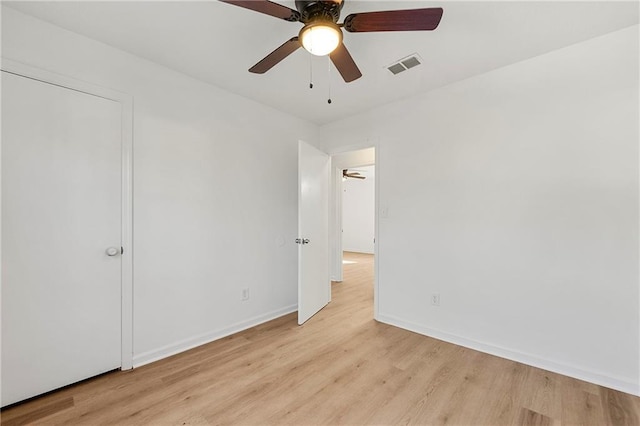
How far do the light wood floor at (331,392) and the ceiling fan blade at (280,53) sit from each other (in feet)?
7.34

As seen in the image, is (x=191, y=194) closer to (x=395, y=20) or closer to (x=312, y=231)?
(x=312, y=231)

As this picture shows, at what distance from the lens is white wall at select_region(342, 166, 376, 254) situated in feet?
29.5

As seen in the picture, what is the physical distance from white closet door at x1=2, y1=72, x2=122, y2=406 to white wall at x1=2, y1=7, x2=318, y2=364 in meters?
0.17

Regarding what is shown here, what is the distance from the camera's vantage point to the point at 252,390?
6.23 ft

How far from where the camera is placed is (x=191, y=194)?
101 inches

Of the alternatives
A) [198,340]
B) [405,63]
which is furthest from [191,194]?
[405,63]

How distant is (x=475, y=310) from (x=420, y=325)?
58 cm

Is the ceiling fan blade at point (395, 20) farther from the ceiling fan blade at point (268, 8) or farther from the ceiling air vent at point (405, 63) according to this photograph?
the ceiling air vent at point (405, 63)

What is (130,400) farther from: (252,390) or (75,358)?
(252,390)

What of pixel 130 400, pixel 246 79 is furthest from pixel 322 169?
pixel 130 400

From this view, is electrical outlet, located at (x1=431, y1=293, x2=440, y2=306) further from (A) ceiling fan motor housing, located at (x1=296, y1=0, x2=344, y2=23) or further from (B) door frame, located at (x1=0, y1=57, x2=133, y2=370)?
(B) door frame, located at (x1=0, y1=57, x2=133, y2=370)

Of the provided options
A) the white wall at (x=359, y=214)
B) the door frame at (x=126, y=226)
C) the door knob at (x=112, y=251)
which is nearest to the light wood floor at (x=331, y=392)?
the door frame at (x=126, y=226)

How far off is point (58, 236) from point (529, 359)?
12.1ft

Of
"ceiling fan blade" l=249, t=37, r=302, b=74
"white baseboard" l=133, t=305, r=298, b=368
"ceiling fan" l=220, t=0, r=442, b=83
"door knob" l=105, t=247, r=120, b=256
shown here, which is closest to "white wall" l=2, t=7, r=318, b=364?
"white baseboard" l=133, t=305, r=298, b=368
